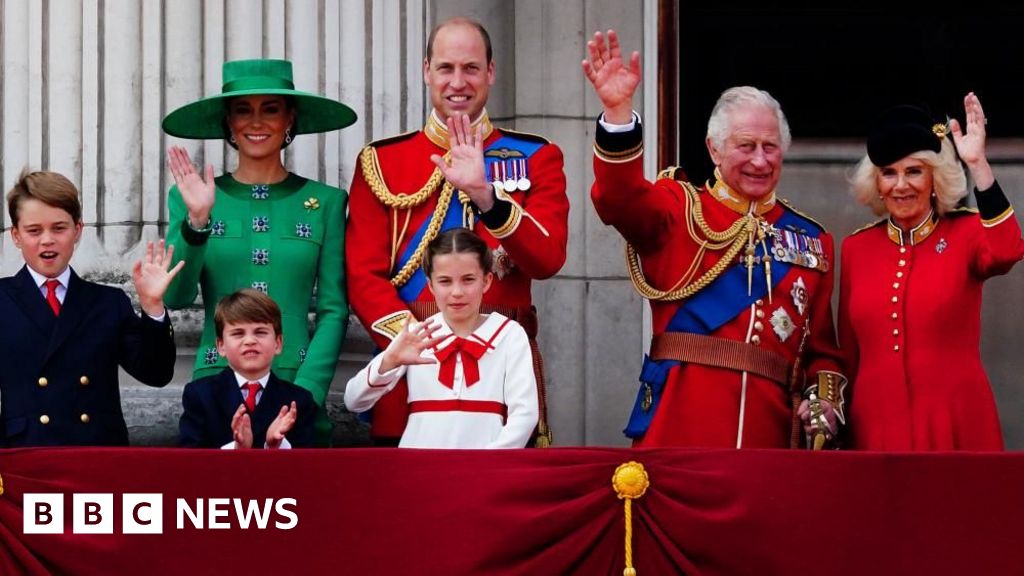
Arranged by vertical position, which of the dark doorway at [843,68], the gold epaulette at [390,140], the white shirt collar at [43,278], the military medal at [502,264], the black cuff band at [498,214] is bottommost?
the white shirt collar at [43,278]

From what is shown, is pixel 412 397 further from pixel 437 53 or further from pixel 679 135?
pixel 679 135

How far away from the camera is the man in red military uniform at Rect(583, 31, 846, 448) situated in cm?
622

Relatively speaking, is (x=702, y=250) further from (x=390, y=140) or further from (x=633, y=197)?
(x=390, y=140)

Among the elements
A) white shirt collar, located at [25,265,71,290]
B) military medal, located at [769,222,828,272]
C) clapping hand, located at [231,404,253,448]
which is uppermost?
military medal, located at [769,222,828,272]

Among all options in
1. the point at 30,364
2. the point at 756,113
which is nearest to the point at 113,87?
the point at 30,364

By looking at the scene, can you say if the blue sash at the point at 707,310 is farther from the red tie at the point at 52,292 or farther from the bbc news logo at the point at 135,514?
the red tie at the point at 52,292

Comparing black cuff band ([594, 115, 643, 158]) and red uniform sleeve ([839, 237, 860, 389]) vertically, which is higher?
black cuff band ([594, 115, 643, 158])

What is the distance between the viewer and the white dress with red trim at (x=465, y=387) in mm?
5867

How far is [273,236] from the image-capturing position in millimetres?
6379

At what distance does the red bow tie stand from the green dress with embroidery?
0.49 m

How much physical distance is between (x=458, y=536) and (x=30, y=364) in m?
1.39

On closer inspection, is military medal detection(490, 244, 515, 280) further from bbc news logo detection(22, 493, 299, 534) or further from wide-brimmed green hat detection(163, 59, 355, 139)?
bbc news logo detection(22, 493, 299, 534)

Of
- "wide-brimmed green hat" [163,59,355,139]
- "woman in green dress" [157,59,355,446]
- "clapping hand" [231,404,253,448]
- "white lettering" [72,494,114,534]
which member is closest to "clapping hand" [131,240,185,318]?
"woman in green dress" [157,59,355,446]

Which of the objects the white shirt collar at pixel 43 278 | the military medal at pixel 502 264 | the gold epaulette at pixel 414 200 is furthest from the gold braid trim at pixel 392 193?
the white shirt collar at pixel 43 278
